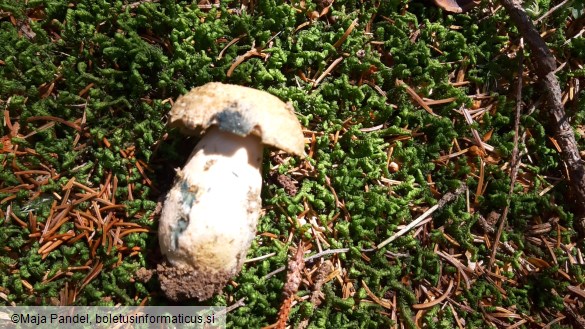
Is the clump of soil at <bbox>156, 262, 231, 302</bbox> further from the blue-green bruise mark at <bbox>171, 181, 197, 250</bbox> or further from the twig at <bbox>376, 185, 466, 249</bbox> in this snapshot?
the twig at <bbox>376, 185, 466, 249</bbox>

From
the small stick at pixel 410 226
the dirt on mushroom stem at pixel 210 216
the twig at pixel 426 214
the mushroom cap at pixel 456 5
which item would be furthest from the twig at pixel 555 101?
the dirt on mushroom stem at pixel 210 216

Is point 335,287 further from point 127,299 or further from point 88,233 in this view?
point 88,233

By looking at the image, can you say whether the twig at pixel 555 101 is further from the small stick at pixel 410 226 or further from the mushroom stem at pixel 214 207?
the mushroom stem at pixel 214 207

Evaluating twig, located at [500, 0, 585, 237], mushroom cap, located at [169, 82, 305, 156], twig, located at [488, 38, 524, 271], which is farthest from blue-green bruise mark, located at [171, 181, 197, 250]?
twig, located at [500, 0, 585, 237]

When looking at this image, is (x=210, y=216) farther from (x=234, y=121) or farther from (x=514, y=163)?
(x=514, y=163)

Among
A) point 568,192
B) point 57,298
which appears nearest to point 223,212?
point 57,298

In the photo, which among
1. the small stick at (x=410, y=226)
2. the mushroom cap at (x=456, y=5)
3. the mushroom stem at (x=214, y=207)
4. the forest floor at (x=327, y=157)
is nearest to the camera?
the mushroom stem at (x=214, y=207)
